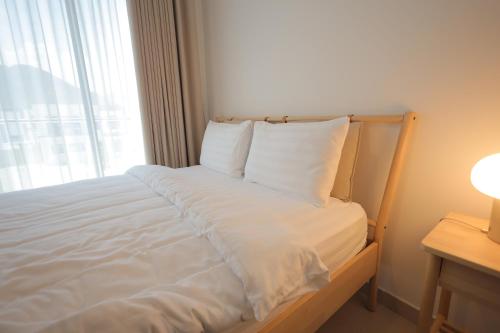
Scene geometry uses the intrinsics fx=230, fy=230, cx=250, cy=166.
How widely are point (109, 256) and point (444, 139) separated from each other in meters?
1.46

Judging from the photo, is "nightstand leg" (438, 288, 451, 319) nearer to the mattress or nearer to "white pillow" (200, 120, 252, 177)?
the mattress

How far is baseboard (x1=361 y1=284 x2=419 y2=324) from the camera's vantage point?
4.08ft

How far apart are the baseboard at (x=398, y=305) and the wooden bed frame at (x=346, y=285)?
8 cm

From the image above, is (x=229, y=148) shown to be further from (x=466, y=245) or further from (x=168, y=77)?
(x=466, y=245)

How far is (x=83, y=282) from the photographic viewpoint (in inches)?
26.0

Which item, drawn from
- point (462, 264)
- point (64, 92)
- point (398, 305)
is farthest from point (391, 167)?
point (64, 92)

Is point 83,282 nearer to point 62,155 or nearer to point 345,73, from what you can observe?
point 345,73

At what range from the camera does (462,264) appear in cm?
73

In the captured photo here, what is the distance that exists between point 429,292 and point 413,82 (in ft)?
3.00

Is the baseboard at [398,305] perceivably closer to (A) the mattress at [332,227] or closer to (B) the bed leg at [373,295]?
(B) the bed leg at [373,295]

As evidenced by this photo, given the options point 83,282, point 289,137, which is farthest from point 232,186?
point 83,282

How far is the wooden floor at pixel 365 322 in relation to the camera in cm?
121

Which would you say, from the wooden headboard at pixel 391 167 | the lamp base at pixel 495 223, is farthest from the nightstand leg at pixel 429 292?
the wooden headboard at pixel 391 167

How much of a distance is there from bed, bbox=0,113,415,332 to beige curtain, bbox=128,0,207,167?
1.18 m
